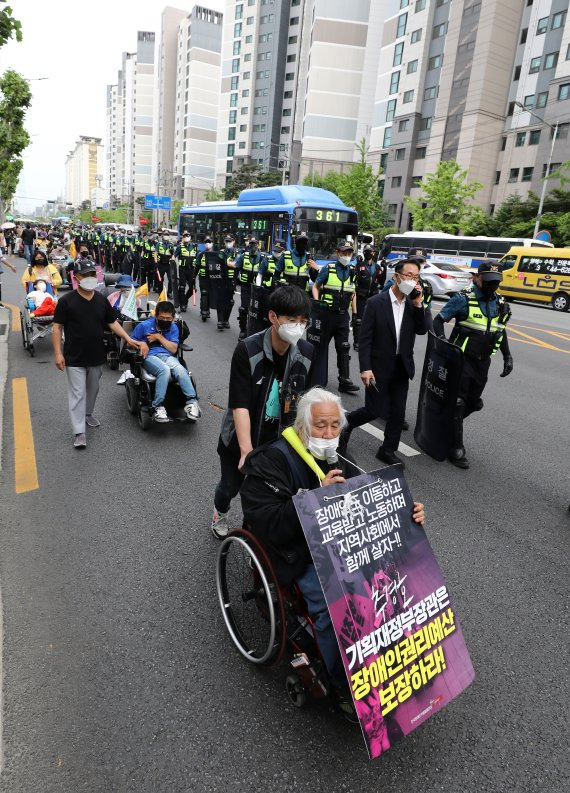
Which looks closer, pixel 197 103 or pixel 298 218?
pixel 298 218

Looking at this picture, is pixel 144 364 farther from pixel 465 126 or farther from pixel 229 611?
pixel 465 126

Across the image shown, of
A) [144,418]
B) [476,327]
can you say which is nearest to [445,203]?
[476,327]

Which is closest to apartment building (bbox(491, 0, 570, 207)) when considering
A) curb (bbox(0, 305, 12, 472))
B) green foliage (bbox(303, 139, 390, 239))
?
green foliage (bbox(303, 139, 390, 239))

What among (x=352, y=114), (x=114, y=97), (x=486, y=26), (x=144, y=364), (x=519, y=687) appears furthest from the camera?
(x=114, y=97)

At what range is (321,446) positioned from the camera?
2.51m

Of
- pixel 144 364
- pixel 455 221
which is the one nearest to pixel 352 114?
pixel 455 221

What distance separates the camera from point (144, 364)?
607 cm

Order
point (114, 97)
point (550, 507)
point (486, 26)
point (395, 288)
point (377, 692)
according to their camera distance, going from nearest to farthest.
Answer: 1. point (377, 692)
2. point (550, 507)
3. point (395, 288)
4. point (486, 26)
5. point (114, 97)

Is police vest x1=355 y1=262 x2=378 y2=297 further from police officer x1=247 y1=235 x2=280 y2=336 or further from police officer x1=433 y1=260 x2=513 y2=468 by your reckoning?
police officer x1=433 y1=260 x2=513 y2=468

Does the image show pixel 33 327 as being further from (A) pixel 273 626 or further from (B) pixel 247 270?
(A) pixel 273 626

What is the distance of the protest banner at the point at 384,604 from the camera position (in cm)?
212

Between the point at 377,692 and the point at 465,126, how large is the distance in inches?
2107

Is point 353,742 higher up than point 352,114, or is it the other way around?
point 352,114

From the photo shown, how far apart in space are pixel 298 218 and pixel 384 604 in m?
17.6
